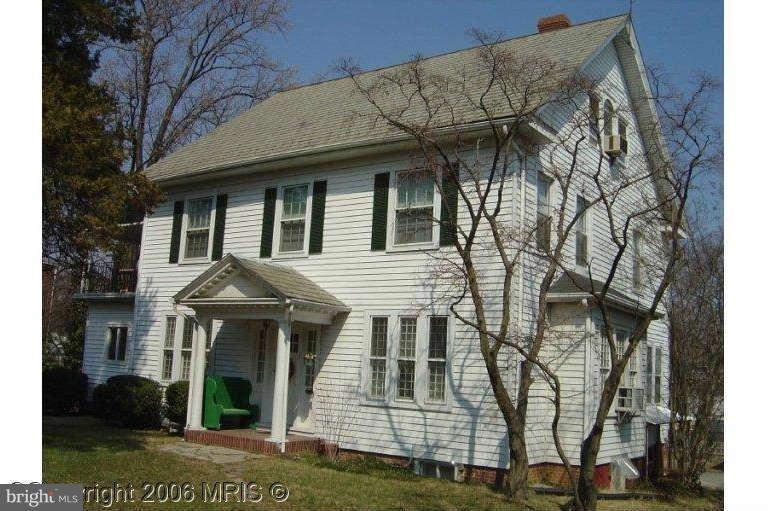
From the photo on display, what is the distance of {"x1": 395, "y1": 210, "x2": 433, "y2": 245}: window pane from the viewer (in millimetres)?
11727

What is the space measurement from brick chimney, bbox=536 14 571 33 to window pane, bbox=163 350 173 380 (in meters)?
10.4

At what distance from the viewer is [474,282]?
9594mm

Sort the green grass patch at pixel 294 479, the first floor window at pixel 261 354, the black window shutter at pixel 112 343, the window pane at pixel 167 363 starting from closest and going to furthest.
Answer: the green grass patch at pixel 294 479 → the first floor window at pixel 261 354 → the window pane at pixel 167 363 → the black window shutter at pixel 112 343

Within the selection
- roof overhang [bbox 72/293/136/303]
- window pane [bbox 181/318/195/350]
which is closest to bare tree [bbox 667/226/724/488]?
window pane [bbox 181/318/195/350]

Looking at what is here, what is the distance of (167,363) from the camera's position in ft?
49.9

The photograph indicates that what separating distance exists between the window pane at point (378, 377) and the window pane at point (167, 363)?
17.6ft

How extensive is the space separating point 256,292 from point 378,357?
2.32 metres

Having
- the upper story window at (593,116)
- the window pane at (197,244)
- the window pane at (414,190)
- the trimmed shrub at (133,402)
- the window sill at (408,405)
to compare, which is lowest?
the trimmed shrub at (133,402)

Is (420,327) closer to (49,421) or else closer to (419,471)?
(419,471)

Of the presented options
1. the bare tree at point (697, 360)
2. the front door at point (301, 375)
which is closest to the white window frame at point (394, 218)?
the front door at point (301, 375)

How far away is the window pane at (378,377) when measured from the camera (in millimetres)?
11750

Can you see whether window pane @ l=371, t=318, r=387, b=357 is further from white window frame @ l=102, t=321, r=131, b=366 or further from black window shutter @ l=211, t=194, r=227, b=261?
white window frame @ l=102, t=321, r=131, b=366

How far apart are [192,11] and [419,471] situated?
1503 centimetres

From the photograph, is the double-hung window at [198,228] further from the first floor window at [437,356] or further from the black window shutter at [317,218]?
the first floor window at [437,356]
